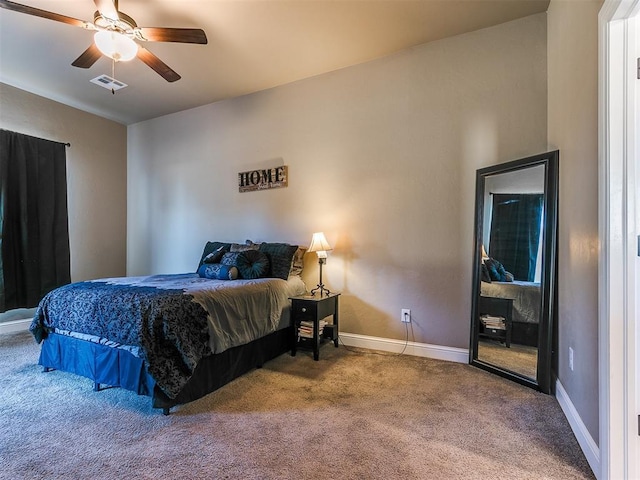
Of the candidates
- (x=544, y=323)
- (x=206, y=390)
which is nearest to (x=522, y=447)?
(x=544, y=323)

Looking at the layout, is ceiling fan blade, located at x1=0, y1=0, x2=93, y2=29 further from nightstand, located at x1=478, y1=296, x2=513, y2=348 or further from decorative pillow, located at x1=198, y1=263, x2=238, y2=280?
nightstand, located at x1=478, y1=296, x2=513, y2=348

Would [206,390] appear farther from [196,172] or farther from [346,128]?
[196,172]

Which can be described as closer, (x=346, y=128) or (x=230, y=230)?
(x=346, y=128)

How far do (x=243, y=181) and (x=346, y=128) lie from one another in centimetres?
145

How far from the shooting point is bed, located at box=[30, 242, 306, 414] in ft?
6.52

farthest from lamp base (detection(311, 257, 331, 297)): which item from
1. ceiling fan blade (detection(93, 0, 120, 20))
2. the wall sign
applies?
ceiling fan blade (detection(93, 0, 120, 20))

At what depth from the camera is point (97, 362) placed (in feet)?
7.39

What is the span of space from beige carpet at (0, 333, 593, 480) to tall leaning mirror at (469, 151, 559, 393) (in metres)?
0.23

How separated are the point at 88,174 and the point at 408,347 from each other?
187 inches

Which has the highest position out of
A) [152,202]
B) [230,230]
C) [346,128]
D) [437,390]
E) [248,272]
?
[346,128]

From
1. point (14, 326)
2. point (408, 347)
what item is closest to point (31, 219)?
point (14, 326)

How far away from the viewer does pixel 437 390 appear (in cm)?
229

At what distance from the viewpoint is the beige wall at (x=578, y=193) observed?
158 centimetres

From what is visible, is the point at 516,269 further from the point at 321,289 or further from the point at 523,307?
the point at 321,289
